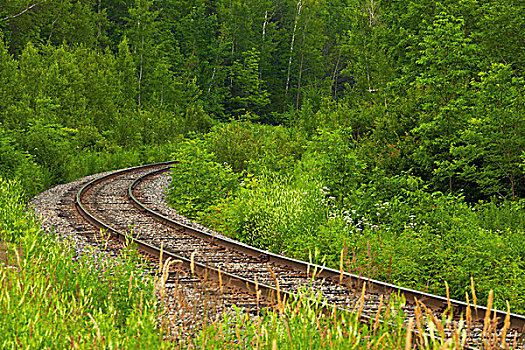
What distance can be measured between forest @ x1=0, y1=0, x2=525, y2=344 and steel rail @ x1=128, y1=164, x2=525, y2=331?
13.2 inches

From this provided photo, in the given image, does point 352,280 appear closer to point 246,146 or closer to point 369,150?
point 369,150

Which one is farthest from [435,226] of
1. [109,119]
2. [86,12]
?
[86,12]

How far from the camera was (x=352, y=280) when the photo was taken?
27.5 ft

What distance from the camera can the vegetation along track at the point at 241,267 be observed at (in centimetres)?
630

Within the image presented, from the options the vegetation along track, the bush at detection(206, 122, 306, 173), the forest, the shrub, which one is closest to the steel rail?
the vegetation along track

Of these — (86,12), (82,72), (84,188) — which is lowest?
(84,188)

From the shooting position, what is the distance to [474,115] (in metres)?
13.3

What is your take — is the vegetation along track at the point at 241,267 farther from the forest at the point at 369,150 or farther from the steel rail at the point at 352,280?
the forest at the point at 369,150

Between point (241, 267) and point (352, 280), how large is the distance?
2308mm

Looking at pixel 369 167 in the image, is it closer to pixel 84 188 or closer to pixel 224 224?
pixel 224 224

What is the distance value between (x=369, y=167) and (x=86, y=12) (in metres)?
42.0

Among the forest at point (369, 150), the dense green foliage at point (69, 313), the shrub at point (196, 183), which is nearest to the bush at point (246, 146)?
the forest at point (369, 150)

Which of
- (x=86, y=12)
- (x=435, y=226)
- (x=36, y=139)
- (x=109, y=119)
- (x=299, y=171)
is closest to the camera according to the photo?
(x=435, y=226)

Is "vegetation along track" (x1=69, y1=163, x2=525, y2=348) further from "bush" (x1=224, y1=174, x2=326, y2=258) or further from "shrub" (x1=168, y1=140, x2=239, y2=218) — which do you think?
"shrub" (x1=168, y1=140, x2=239, y2=218)
